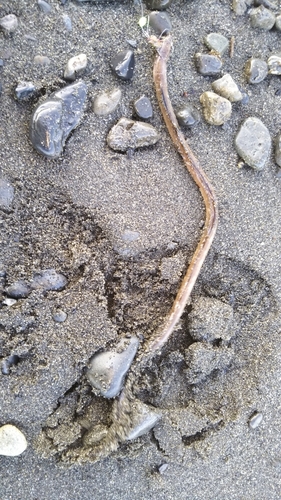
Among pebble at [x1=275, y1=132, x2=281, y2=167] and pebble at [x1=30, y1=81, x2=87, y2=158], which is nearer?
pebble at [x1=30, y1=81, x2=87, y2=158]

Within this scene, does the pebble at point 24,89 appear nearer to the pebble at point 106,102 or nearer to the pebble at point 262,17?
the pebble at point 106,102

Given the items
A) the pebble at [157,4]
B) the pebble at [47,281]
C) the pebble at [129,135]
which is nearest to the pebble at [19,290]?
the pebble at [47,281]

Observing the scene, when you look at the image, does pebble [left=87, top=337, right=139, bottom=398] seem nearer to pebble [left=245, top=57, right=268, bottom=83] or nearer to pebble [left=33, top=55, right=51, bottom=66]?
pebble [left=33, top=55, right=51, bottom=66]

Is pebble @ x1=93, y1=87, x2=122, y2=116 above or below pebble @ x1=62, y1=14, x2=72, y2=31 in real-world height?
below

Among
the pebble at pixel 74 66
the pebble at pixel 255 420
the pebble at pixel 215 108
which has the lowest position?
the pebble at pixel 255 420

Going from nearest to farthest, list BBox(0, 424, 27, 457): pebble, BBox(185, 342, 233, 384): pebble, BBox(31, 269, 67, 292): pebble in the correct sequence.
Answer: BBox(0, 424, 27, 457): pebble → BBox(31, 269, 67, 292): pebble → BBox(185, 342, 233, 384): pebble

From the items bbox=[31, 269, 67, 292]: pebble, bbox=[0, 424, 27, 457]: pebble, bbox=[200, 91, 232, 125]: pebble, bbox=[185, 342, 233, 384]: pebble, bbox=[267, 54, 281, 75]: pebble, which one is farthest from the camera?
bbox=[267, 54, 281, 75]: pebble

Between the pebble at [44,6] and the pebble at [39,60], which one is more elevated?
the pebble at [44,6]

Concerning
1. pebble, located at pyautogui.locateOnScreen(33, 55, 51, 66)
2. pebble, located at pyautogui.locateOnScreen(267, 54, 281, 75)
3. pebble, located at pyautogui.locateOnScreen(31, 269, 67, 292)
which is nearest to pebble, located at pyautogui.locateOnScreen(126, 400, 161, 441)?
pebble, located at pyautogui.locateOnScreen(31, 269, 67, 292)
